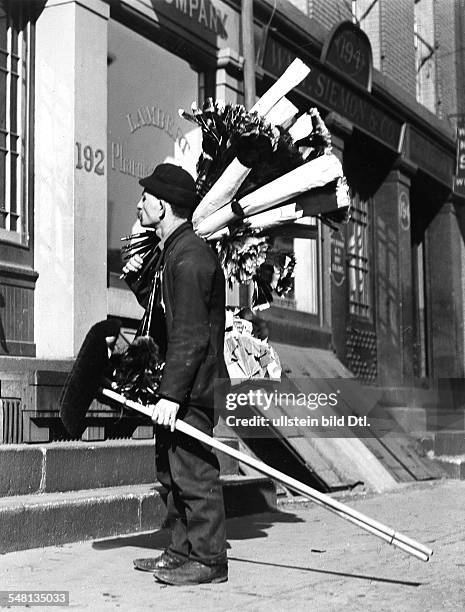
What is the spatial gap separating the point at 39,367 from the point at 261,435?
235 cm

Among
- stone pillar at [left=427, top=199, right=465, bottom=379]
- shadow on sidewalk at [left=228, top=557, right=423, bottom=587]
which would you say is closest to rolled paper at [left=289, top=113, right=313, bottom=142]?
shadow on sidewalk at [left=228, top=557, right=423, bottom=587]

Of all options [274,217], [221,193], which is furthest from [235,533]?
[221,193]

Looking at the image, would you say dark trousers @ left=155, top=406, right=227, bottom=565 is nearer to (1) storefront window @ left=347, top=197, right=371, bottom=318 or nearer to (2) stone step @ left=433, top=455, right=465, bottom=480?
(2) stone step @ left=433, top=455, right=465, bottom=480

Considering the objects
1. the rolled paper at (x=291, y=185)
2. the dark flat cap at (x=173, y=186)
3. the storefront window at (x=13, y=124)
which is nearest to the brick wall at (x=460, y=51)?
the storefront window at (x=13, y=124)

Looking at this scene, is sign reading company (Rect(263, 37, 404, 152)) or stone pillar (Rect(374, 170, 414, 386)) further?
stone pillar (Rect(374, 170, 414, 386))

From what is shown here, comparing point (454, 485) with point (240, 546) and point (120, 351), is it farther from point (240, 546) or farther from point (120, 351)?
point (120, 351)

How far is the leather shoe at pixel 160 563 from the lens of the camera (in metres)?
5.60

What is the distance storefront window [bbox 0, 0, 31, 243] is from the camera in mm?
9023

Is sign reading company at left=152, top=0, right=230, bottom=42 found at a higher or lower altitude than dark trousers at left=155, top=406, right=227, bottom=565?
higher

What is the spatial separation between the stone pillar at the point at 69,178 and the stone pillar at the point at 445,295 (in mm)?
10253

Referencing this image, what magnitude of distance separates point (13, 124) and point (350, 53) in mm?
6804

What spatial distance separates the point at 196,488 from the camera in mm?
5457

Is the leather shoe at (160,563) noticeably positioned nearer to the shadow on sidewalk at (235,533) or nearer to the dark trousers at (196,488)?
the dark trousers at (196,488)

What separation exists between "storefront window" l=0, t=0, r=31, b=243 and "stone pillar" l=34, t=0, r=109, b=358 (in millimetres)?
131
